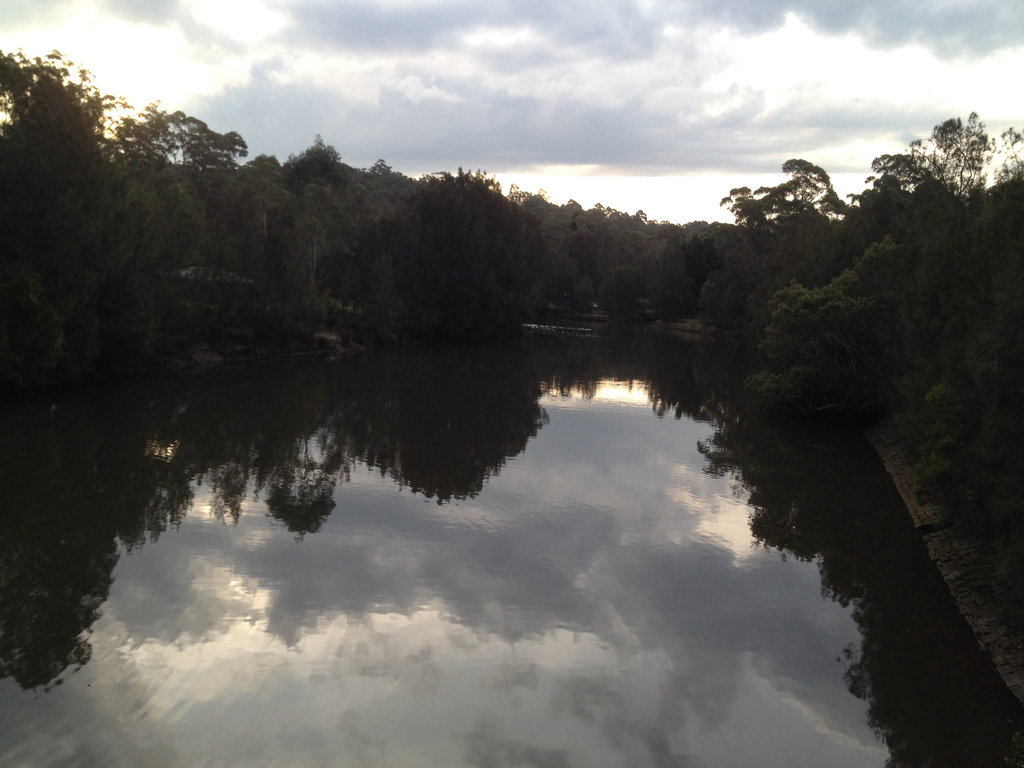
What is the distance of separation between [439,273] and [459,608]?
4897cm

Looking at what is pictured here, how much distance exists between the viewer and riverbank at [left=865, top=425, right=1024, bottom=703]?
36.3 ft

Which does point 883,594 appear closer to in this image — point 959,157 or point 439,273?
point 959,157

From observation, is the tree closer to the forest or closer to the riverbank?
the forest

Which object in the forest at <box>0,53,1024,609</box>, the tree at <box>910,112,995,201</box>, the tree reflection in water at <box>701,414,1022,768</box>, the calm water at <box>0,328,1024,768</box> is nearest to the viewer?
the calm water at <box>0,328,1024,768</box>

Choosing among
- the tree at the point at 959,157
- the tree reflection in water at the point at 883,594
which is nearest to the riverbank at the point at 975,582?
the tree reflection in water at the point at 883,594

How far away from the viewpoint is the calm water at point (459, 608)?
357 inches

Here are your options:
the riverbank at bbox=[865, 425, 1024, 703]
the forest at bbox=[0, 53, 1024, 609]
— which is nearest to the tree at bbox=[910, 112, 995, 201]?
the forest at bbox=[0, 53, 1024, 609]

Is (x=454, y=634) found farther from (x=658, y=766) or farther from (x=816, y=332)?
(x=816, y=332)

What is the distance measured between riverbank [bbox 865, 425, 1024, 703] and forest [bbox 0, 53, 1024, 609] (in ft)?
1.76

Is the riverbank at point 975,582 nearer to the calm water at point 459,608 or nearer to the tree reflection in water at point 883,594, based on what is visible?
the tree reflection in water at point 883,594

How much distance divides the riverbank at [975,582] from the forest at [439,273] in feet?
1.76

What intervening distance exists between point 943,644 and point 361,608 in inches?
347

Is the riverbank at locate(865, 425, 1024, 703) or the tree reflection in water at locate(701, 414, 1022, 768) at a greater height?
the riverbank at locate(865, 425, 1024, 703)

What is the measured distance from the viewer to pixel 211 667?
10.1m
